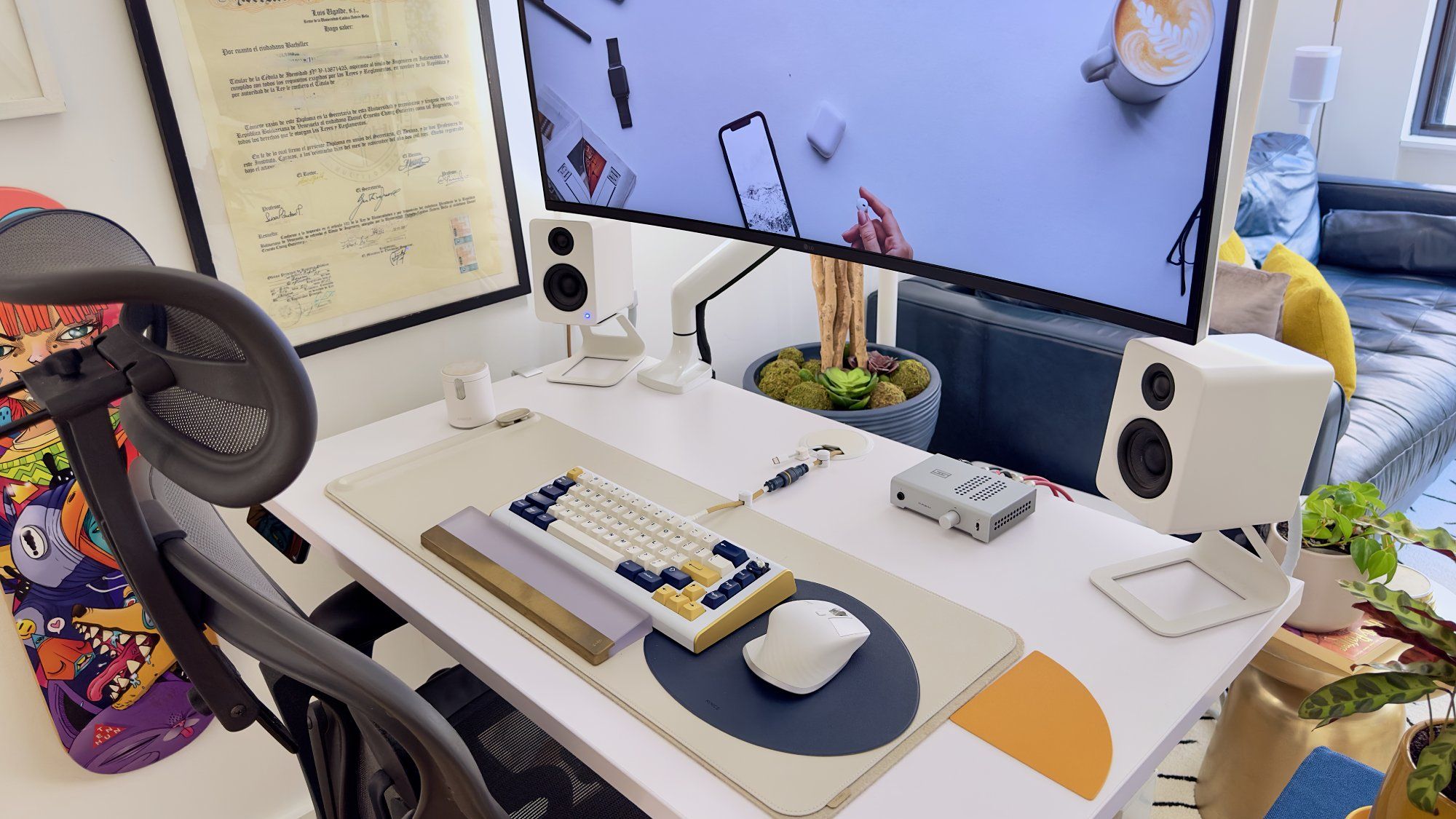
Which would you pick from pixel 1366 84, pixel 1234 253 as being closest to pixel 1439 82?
pixel 1366 84

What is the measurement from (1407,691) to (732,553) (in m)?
0.58

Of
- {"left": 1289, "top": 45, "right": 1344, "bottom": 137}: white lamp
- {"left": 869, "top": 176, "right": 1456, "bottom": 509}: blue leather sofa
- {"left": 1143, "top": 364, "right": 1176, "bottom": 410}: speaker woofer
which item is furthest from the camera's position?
{"left": 1289, "top": 45, "right": 1344, "bottom": 137}: white lamp

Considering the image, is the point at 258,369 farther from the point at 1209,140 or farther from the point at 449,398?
the point at 449,398

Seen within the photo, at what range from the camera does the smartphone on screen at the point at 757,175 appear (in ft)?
3.96

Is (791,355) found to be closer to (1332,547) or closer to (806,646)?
(1332,547)

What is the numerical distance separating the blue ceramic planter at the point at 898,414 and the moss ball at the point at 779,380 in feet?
0.05

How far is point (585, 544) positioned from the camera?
3.28 feet

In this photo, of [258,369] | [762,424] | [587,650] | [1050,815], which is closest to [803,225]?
[762,424]

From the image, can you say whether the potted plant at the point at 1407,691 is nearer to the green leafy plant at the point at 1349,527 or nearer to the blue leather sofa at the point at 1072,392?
the green leafy plant at the point at 1349,527

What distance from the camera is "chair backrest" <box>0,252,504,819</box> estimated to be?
434mm

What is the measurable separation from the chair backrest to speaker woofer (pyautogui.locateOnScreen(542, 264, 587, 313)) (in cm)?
87
